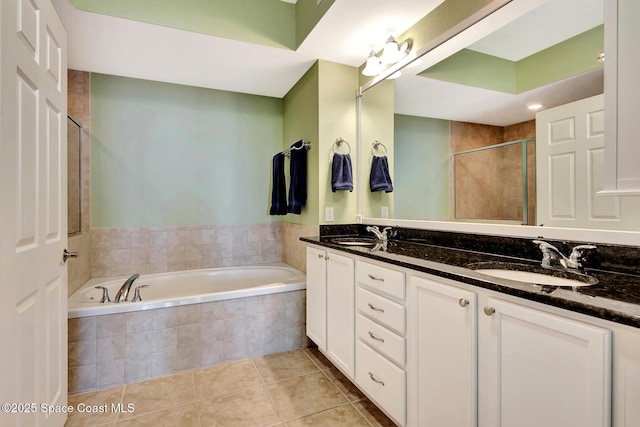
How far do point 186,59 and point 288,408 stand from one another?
259 centimetres

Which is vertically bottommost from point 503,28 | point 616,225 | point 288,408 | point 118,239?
point 288,408

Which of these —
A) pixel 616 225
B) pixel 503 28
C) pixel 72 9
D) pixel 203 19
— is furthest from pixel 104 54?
pixel 616 225

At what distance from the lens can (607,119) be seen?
3.62ft

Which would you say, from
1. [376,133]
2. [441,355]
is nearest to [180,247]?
[376,133]

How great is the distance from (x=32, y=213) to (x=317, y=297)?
1.59 m

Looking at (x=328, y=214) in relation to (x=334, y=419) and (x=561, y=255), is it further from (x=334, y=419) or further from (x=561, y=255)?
(x=561, y=255)

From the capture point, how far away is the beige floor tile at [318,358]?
2199 mm

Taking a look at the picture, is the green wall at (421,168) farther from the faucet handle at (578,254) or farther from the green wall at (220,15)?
the green wall at (220,15)

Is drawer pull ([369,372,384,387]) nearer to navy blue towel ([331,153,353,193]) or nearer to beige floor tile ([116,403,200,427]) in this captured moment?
beige floor tile ([116,403,200,427])

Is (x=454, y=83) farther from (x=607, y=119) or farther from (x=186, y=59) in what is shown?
(x=186, y=59)

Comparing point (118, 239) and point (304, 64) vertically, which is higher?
point (304, 64)

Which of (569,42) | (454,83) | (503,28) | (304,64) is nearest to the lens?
(569,42)

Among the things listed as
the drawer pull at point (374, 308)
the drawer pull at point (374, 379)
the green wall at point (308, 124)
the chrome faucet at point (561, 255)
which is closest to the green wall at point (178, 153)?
the green wall at point (308, 124)

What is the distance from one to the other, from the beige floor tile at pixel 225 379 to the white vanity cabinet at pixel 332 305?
50 cm
